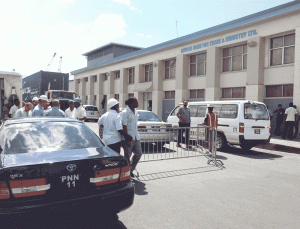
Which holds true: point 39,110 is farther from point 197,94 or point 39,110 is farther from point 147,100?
point 147,100

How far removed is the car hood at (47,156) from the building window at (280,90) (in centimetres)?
1498

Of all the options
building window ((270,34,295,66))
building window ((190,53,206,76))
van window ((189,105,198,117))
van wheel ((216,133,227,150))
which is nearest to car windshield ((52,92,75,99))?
building window ((190,53,206,76))

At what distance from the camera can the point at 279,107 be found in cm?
1530

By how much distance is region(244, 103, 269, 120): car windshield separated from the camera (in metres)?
9.78

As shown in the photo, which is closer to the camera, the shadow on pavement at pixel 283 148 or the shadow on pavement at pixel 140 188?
the shadow on pavement at pixel 140 188

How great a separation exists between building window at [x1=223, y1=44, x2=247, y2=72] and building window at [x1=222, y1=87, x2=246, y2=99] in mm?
1377

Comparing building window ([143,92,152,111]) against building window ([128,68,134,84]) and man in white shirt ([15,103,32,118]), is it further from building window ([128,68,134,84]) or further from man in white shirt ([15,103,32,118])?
man in white shirt ([15,103,32,118])

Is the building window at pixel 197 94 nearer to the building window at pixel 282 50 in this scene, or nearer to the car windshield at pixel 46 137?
the building window at pixel 282 50

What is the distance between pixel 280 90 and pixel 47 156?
16.0m

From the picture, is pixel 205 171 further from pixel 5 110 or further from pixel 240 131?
pixel 5 110

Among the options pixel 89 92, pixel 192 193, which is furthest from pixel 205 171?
pixel 89 92

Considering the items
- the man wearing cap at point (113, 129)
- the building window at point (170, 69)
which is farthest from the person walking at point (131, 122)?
the building window at point (170, 69)

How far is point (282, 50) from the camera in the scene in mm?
16219

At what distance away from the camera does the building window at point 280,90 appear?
15.8 meters
